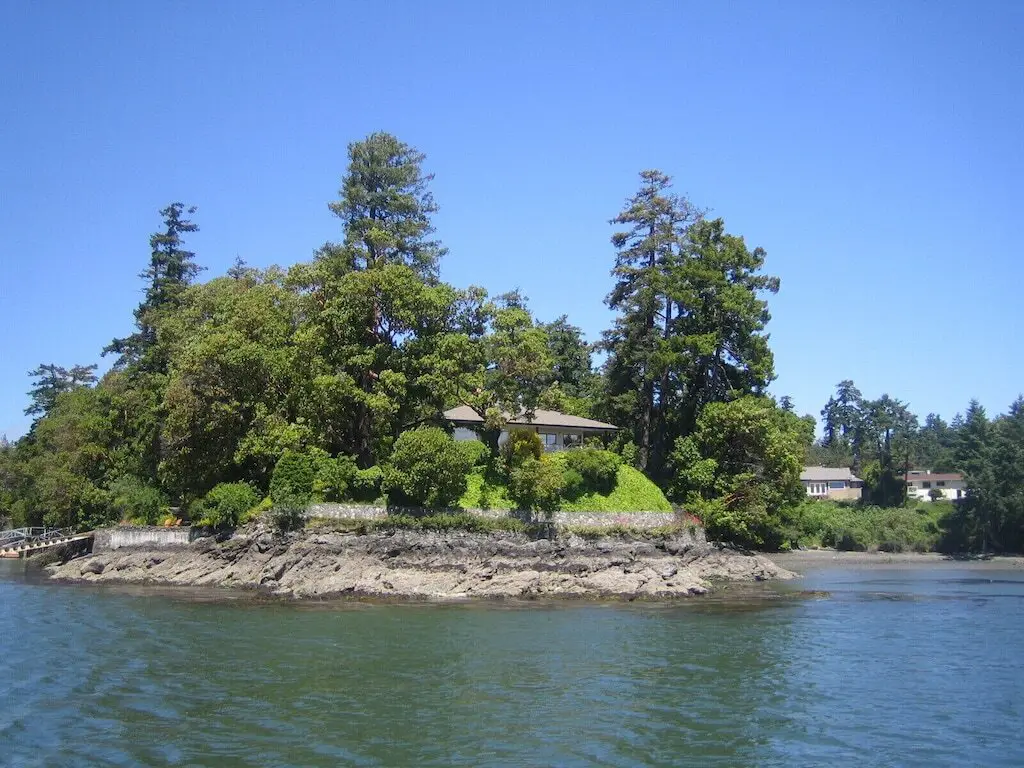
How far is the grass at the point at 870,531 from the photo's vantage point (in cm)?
6862

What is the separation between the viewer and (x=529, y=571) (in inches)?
1561

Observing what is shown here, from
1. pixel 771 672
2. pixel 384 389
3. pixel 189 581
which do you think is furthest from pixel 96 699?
pixel 384 389

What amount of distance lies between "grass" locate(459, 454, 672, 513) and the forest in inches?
13.5

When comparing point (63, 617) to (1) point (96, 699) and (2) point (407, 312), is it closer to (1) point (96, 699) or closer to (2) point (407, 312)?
(1) point (96, 699)

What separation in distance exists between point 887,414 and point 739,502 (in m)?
77.2

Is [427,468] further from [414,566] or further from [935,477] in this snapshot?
[935,477]

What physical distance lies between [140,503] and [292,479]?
12.2 meters

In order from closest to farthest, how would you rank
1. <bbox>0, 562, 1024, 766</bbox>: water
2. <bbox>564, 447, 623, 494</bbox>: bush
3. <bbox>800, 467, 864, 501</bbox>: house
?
<bbox>0, 562, 1024, 766</bbox>: water, <bbox>564, 447, 623, 494</bbox>: bush, <bbox>800, 467, 864, 501</bbox>: house

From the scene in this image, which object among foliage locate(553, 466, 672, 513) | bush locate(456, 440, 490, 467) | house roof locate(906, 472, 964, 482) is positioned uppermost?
bush locate(456, 440, 490, 467)

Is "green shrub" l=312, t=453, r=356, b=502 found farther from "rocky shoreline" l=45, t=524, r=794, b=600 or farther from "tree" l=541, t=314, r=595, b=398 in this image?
"tree" l=541, t=314, r=595, b=398

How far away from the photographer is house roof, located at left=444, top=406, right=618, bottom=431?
162 ft

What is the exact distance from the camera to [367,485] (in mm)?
42812

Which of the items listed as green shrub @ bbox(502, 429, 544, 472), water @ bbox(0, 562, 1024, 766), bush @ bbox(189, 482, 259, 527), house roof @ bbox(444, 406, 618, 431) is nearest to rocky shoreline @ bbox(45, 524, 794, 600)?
bush @ bbox(189, 482, 259, 527)

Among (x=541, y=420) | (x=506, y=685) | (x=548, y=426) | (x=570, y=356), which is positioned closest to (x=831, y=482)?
(x=570, y=356)
